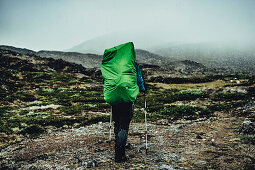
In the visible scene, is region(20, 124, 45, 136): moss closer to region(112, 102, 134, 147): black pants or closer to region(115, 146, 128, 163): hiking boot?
region(115, 146, 128, 163): hiking boot

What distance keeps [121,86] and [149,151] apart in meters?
3.21

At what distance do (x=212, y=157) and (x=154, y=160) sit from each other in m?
1.98

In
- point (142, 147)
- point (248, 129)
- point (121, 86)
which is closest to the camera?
point (121, 86)

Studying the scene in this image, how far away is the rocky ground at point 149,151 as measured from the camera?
5.73 m

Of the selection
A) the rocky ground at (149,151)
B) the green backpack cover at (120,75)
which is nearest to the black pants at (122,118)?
the green backpack cover at (120,75)

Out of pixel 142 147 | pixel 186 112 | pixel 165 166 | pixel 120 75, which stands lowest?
pixel 186 112

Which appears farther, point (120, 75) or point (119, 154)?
point (119, 154)

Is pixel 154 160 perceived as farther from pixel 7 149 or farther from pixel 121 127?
pixel 7 149

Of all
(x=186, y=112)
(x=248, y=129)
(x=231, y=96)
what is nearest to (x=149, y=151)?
(x=248, y=129)

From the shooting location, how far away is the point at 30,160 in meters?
6.85

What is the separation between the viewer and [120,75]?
18.9ft

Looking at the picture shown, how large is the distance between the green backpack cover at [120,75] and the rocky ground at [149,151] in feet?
7.57

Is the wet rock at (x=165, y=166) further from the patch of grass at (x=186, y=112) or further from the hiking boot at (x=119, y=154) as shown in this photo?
the patch of grass at (x=186, y=112)

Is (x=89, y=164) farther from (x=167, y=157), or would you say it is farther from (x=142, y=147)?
(x=167, y=157)
